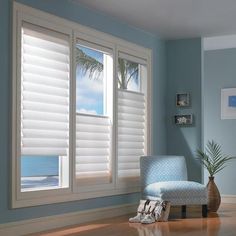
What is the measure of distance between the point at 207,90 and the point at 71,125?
3976mm

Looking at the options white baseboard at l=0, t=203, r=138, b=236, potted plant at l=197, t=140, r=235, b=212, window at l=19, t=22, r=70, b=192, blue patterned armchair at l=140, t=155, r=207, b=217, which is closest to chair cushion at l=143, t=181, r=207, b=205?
blue patterned armchair at l=140, t=155, r=207, b=217

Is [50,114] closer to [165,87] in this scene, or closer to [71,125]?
[71,125]

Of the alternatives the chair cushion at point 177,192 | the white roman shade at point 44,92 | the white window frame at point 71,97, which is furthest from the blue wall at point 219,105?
the white roman shade at point 44,92

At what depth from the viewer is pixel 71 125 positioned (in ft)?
20.8

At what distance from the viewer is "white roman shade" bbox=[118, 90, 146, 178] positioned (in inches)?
292

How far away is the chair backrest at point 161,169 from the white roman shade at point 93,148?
1.76 feet

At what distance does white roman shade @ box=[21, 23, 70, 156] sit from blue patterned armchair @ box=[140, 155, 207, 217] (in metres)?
1.47

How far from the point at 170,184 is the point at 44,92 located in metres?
2.21

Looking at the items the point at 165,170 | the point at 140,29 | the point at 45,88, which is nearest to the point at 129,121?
the point at 165,170

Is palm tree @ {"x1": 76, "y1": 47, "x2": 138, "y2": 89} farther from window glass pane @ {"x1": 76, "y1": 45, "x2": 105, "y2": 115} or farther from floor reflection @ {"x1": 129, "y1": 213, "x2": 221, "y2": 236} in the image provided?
floor reflection @ {"x1": 129, "y1": 213, "x2": 221, "y2": 236}

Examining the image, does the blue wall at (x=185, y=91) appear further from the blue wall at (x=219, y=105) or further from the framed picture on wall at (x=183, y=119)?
the blue wall at (x=219, y=105)

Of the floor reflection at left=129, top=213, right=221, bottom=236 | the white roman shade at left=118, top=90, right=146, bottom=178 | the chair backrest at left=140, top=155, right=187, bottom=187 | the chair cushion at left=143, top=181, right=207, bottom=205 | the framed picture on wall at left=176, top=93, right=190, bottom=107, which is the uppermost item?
the framed picture on wall at left=176, top=93, right=190, bottom=107

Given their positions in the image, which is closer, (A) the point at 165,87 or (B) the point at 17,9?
(B) the point at 17,9

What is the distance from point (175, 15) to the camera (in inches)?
277
